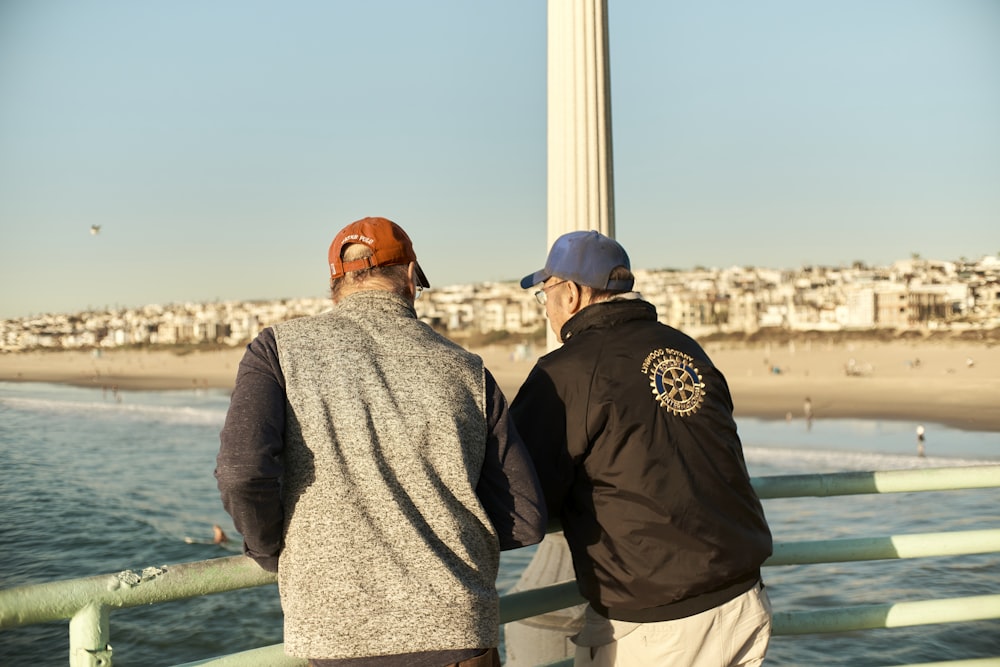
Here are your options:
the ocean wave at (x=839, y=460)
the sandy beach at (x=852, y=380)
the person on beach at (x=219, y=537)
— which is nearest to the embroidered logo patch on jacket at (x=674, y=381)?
the person on beach at (x=219, y=537)

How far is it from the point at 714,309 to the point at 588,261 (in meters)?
→ 61.2

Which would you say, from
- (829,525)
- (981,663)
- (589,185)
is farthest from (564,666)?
(829,525)

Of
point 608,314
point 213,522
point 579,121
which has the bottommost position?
point 213,522

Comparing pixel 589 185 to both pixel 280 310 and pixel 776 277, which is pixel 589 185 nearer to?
pixel 776 277

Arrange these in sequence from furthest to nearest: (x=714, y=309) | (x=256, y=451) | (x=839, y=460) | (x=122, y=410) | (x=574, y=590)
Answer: (x=714, y=309), (x=122, y=410), (x=839, y=460), (x=574, y=590), (x=256, y=451)

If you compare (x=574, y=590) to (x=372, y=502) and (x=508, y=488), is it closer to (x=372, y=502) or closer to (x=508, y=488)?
(x=508, y=488)

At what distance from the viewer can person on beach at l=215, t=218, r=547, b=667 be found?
1.61 m

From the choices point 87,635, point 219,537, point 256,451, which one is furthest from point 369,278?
point 219,537

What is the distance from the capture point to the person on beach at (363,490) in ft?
5.27

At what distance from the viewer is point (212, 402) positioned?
47.9m

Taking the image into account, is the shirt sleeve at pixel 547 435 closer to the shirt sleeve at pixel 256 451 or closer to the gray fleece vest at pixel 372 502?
the gray fleece vest at pixel 372 502

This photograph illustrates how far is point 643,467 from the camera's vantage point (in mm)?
1973

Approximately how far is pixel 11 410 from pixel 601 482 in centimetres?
4707

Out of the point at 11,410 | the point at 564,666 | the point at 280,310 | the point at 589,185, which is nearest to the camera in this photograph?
the point at 564,666
